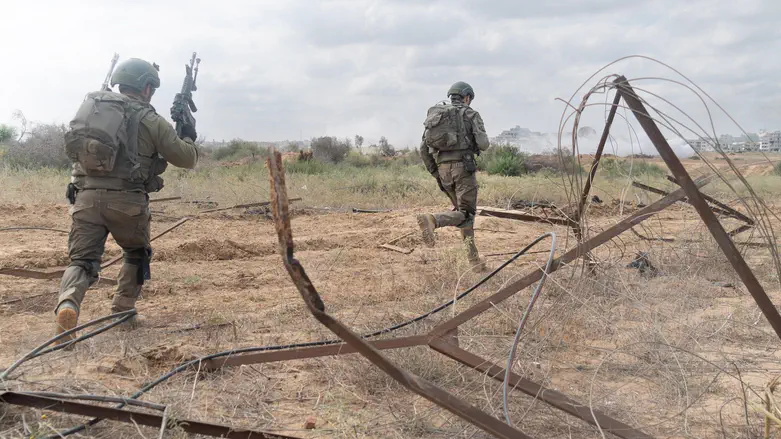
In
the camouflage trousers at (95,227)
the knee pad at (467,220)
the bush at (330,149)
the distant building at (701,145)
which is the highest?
the bush at (330,149)

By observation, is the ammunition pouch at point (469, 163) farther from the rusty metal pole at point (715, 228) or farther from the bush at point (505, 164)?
the bush at point (505, 164)

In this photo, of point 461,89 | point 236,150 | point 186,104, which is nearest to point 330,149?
point 236,150

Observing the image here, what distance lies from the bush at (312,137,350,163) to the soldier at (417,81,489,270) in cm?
1770

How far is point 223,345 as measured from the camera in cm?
366

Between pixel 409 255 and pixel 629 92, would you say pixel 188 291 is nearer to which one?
pixel 409 255

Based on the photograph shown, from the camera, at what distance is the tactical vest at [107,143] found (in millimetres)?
3732

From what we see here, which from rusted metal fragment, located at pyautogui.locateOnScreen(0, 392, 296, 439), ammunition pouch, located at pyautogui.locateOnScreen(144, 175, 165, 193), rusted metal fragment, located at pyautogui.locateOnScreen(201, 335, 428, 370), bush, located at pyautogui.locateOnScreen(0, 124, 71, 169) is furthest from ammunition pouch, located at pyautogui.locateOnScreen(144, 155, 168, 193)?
bush, located at pyautogui.locateOnScreen(0, 124, 71, 169)

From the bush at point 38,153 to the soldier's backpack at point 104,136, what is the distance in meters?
12.5

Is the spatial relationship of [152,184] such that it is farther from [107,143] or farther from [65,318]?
[65,318]

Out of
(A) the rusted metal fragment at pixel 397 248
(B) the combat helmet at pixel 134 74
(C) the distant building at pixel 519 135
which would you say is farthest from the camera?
(A) the rusted metal fragment at pixel 397 248

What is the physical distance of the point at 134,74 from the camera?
163 inches

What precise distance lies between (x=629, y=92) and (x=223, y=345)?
2.64 metres

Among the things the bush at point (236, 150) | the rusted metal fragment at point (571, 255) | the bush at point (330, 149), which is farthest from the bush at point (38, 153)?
the rusted metal fragment at point (571, 255)

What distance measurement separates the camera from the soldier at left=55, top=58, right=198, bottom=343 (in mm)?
3734
